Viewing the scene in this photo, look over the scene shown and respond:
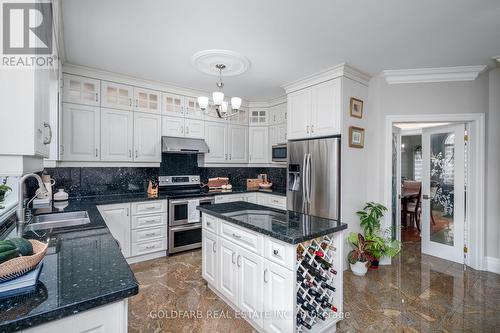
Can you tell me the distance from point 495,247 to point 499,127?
4.99 ft

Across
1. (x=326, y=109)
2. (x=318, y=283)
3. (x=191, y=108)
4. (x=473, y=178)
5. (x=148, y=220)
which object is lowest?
(x=318, y=283)

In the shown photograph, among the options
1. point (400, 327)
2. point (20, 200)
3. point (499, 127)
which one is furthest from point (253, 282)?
point (499, 127)

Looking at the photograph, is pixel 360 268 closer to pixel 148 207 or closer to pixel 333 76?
pixel 333 76

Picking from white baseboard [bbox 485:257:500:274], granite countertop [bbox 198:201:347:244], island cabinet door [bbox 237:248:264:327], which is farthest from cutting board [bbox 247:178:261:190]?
white baseboard [bbox 485:257:500:274]

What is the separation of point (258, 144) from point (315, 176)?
5.74ft

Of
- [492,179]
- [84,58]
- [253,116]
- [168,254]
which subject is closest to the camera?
[84,58]

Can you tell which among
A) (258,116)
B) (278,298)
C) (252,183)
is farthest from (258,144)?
(278,298)

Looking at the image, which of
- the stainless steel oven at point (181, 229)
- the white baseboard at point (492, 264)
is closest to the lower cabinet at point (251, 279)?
the stainless steel oven at point (181, 229)

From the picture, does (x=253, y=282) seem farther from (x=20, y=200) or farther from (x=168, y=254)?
(x=168, y=254)

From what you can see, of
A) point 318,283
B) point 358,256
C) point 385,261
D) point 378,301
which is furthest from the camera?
point 385,261

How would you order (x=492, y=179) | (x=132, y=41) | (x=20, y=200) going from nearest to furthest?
(x=20, y=200) → (x=132, y=41) → (x=492, y=179)

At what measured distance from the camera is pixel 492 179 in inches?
122

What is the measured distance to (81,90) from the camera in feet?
10.4

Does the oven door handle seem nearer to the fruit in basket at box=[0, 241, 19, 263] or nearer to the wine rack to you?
the wine rack
